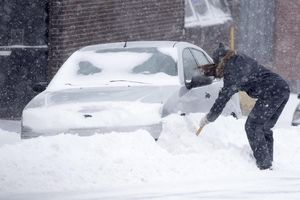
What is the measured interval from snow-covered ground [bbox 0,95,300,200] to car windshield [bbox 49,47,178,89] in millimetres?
724

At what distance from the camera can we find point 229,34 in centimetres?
2319

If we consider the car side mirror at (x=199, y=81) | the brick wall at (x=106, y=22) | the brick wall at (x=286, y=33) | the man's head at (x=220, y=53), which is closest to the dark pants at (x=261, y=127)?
the man's head at (x=220, y=53)

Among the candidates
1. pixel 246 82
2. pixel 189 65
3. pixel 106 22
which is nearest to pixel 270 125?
pixel 246 82

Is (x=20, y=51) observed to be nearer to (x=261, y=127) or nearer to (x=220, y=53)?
(x=220, y=53)

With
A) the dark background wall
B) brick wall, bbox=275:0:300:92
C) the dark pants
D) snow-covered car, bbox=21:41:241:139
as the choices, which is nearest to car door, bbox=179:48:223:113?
snow-covered car, bbox=21:41:241:139

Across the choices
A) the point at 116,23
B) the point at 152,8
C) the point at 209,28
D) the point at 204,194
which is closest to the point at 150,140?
the point at 204,194

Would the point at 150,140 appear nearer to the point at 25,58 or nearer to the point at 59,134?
the point at 59,134

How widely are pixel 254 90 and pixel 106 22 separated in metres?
8.76

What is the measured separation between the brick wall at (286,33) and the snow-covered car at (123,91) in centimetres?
1475

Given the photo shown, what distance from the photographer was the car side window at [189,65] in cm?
1086

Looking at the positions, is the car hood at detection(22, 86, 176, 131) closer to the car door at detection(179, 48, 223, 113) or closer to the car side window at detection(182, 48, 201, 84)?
the car door at detection(179, 48, 223, 113)

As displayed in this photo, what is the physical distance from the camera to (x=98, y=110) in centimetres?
954

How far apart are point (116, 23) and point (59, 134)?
30.2 ft

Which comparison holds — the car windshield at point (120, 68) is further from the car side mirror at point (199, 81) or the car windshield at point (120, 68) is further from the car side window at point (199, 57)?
the car side window at point (199, 57)
